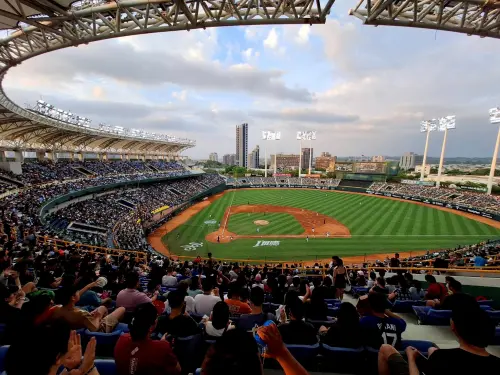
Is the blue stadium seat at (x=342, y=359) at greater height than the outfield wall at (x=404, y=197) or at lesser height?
greater

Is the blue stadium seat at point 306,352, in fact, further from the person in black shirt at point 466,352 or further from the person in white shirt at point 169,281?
the person in white shirt at point 169,281

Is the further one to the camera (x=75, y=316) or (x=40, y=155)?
(x=40, y=155)

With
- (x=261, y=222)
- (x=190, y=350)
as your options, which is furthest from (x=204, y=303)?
(x=261, y=222)

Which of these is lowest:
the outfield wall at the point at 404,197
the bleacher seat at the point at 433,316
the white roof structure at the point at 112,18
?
the outfield wall at the point at 404,197

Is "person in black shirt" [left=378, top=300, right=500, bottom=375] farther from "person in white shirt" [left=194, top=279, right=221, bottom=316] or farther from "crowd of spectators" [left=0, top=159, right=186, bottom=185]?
"crowd of spectators" [left=0, top=159, right=186, bottom=185]

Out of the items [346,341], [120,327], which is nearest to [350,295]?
[346,341]

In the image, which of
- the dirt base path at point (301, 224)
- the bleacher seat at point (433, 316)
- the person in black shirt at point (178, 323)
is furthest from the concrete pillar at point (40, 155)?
the bleacher seat at point (433, 316)

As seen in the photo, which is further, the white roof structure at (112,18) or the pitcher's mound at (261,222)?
the pitcher's mound at (261,222)

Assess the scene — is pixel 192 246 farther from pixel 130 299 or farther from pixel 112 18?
pixel 130 299
